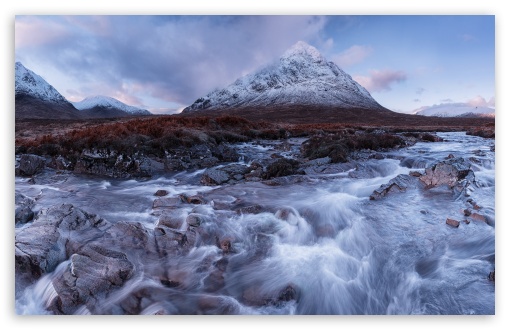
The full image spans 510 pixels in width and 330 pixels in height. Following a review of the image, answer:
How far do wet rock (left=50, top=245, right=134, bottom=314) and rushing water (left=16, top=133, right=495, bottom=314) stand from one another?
88 millimetres

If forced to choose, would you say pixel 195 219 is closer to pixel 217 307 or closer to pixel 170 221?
pixel 170 221

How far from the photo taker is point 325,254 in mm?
3881

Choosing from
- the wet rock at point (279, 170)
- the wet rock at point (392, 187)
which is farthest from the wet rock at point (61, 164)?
the wet rock at point (392, 187)

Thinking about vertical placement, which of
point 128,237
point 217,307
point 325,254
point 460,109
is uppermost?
point 460,109

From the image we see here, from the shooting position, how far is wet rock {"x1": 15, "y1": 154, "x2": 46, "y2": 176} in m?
7.01

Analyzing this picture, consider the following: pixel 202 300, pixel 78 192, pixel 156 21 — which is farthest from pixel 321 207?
pixel 78 192

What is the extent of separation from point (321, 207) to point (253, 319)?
247 centimetres

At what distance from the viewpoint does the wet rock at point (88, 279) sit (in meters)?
2.99

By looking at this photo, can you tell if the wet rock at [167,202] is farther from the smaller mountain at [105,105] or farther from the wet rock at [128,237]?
the smaller mountain at [105,105]

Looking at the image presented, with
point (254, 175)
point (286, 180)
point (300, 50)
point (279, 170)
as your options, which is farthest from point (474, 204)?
point (300, 50)

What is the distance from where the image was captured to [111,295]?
121 inches

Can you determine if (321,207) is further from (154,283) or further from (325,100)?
(325,100)

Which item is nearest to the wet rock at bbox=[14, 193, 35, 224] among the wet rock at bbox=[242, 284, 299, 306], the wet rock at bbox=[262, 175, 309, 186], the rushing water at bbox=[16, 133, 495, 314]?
the rushing water at bbox=[16, 133, 495, 314]

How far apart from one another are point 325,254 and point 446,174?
3.40 meters
